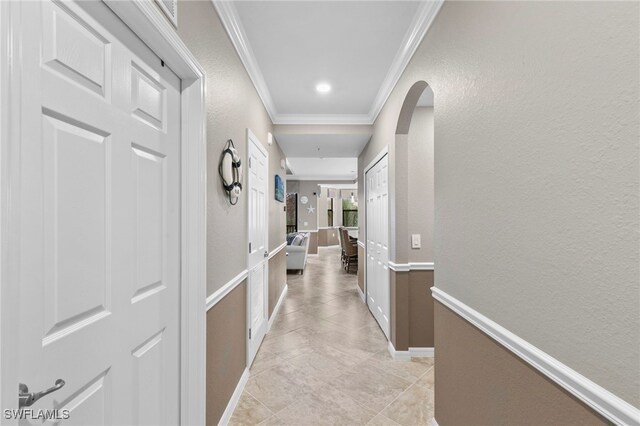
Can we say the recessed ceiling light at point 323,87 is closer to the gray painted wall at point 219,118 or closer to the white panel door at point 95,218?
the gray painted wall at point 219,118

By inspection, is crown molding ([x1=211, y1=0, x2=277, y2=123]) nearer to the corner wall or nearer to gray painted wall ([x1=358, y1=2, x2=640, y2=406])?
the corner wall

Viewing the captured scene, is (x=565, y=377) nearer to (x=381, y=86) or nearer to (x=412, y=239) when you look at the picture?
(x=412, y=239)

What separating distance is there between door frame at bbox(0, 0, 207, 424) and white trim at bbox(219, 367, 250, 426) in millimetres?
444

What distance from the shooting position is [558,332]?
84 centimetres

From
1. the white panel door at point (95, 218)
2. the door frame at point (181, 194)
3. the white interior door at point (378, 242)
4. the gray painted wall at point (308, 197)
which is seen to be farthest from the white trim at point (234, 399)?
the gray painted wall at point (308, 197)

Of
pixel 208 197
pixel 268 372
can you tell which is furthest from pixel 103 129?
pixel 268 372

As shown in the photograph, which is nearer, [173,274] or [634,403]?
[634,403]

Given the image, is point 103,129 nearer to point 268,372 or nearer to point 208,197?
point 208,197

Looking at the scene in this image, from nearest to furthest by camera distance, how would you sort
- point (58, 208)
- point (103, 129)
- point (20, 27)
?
point (20, 27) < point (58, 208) < point (103, 129)

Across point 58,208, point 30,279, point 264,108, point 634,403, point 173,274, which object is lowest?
point 634,403

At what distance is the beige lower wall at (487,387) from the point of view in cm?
86

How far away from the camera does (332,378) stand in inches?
90.6

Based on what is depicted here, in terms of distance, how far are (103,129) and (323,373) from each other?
2.33 m

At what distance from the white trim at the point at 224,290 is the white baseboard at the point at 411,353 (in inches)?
63.5
